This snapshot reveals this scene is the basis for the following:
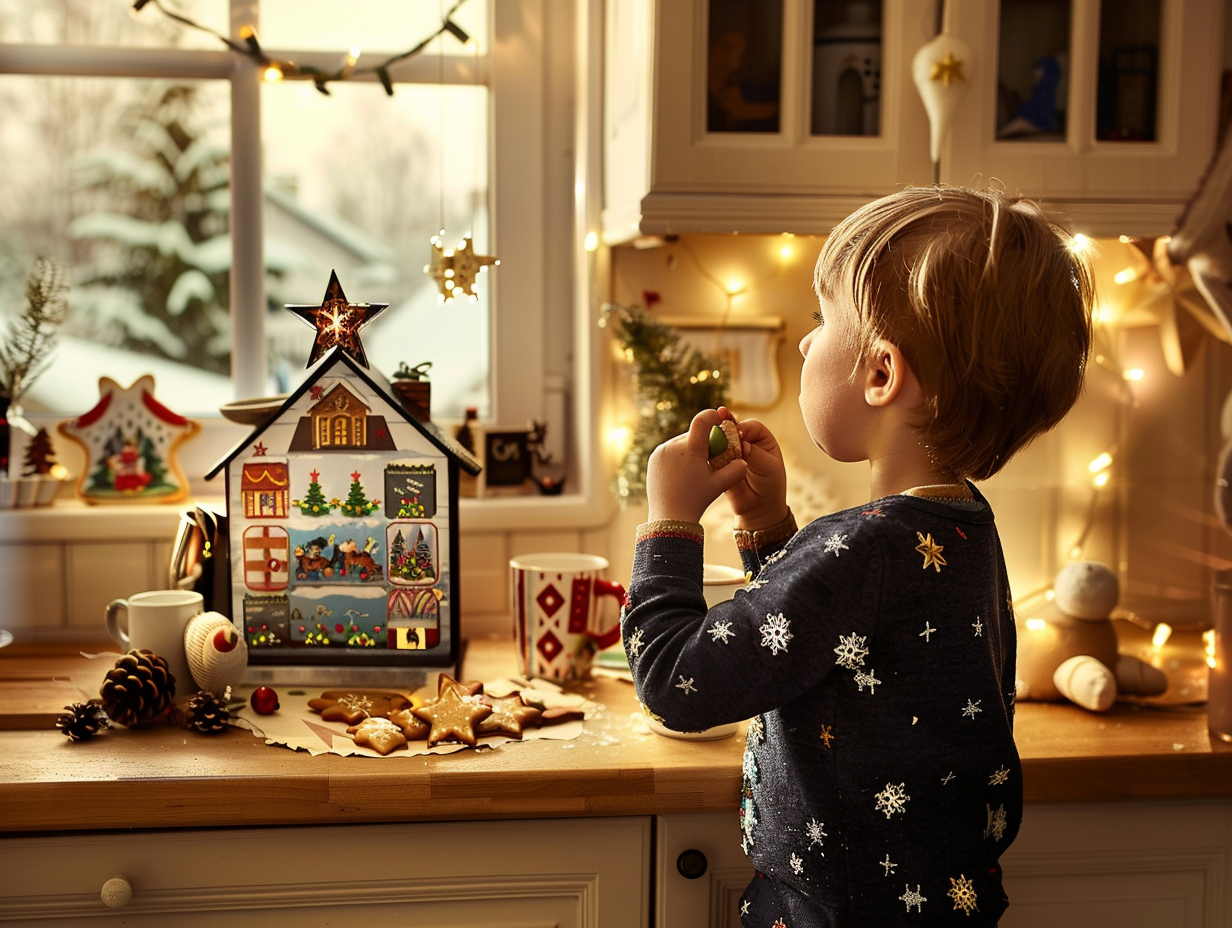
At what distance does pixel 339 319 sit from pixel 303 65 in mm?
512

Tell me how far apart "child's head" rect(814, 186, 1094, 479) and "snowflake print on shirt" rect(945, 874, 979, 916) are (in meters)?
0.33

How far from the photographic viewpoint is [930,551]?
852mm

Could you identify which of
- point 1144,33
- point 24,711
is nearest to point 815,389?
point 1144,33

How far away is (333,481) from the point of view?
1297mm

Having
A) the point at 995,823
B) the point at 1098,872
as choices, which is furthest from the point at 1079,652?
the point at 995,823

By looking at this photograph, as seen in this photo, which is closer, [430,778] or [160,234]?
[430,778]

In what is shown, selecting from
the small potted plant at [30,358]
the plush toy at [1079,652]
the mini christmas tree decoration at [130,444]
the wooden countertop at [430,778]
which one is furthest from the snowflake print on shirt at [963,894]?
the small potted plant at [30,358]

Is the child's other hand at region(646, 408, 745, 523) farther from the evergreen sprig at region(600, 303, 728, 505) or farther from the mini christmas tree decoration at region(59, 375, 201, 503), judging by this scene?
the mini christmas tree decoration at region(59, 375, 201, 503)

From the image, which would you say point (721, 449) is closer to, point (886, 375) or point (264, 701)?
point (886, 375)

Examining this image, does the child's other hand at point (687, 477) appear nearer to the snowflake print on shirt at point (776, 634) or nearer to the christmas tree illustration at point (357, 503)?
the snowflake print on shirt at point (776, 634)

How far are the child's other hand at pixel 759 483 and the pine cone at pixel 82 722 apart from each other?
2.25 feet

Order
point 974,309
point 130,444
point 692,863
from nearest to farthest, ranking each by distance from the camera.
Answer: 1. point 974,309
2. point 692,863
3. point 130,444

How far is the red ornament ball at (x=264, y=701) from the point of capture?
1.17 meters

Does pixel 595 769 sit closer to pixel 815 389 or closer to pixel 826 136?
pixel 815 389
